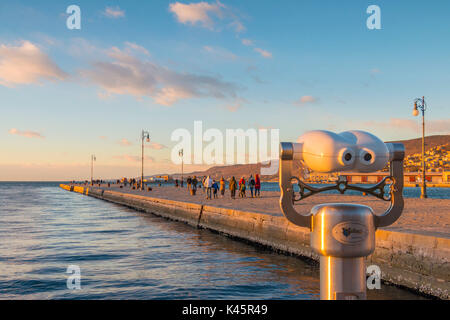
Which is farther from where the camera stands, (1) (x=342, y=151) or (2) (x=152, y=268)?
(2) (x=152, y=268)

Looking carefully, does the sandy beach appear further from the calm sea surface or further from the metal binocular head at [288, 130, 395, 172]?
the metal binocular head at [288, 130, 395, 172]

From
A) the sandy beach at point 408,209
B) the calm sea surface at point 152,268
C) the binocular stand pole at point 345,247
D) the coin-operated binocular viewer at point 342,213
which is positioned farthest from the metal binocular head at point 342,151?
the sandy beach at point 408,209

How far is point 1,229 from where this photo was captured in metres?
22.2

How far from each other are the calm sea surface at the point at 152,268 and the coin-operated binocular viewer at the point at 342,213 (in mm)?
6575

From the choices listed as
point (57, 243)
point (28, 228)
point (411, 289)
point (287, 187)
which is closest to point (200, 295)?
point (411, 289)

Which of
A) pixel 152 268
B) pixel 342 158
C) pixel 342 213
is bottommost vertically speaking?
pixel 152 268

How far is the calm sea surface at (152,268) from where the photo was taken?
9.23 m

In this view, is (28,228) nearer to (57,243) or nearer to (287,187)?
(57,243)

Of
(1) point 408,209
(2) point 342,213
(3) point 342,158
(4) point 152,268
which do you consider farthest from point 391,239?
(1) point 408,209

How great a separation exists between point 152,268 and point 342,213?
33.7 feet

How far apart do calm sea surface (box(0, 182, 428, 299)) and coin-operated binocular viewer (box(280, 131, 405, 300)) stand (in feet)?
21.6

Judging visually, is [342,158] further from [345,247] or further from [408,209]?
[408,209]

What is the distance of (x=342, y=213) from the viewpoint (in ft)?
8.34
